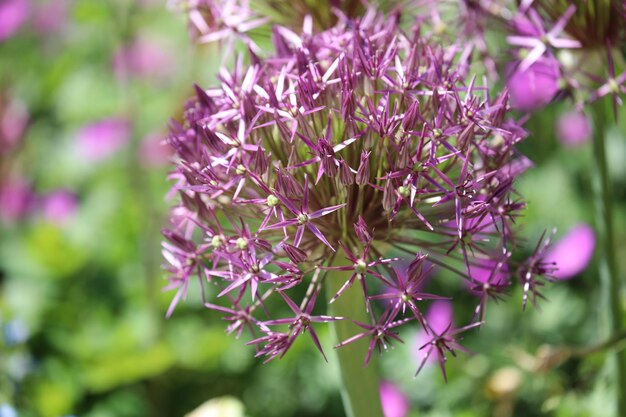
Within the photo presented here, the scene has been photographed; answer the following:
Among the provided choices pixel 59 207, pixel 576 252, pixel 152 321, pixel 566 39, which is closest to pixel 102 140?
pixel 59 207

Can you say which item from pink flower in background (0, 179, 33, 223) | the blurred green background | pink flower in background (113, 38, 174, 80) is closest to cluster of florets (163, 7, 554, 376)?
the blurred green background

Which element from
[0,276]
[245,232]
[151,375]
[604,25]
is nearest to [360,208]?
[245,232]

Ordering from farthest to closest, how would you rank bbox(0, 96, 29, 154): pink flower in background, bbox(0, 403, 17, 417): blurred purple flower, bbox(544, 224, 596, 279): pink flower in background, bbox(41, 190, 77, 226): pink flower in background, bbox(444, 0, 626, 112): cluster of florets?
bbox(0, 96, 29, 154): pink flower in background, bbox(41, 190, 77, 226): pink flower in background, bbox(544, 224, 596, 279): pink flower in background, bbox(0, 403, 17, 417): blurred purple flower, bbox(444, 0, 626, 112): cluster of florets

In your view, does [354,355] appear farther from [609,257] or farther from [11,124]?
[11,124]

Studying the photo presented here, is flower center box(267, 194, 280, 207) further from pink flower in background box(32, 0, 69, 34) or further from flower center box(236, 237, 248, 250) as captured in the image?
pink flower in background box(32, 0, 69, 34)

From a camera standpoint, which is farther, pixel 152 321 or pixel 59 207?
pixel 59 207

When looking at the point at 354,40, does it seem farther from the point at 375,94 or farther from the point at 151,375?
the point at 151,375
